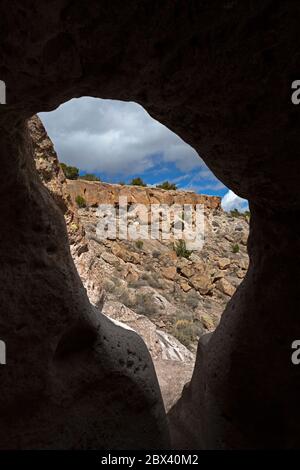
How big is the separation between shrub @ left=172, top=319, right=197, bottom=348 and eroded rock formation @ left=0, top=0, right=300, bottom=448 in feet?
13.8

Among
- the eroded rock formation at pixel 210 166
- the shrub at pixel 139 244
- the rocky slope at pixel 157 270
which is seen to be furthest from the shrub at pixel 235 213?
the eroded rock formation at pixel 210 166

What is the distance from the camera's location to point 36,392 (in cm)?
142

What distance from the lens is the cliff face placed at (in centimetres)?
1238

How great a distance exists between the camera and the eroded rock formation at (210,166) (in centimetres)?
93

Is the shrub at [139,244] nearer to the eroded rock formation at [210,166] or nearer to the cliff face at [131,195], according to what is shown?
the cliff face at [131,195]

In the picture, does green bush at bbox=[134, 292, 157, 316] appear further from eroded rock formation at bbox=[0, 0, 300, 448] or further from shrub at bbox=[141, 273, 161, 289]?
eroded rock formation at bbox=[0, 0, 300, 448]

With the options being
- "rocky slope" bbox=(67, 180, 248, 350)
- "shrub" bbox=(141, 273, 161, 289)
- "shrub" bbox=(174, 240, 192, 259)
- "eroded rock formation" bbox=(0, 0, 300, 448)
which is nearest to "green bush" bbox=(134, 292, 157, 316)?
"rocky slope" bbox=(67, 180, 248, 350)

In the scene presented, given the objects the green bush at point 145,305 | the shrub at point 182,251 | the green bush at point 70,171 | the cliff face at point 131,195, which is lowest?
the green bush at point 145,305

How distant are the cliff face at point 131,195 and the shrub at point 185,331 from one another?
624 centimetres

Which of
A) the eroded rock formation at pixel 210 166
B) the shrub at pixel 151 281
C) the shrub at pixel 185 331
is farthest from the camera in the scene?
the shrub at pixel 151 281

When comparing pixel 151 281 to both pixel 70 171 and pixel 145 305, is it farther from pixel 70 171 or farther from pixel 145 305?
pixel 70 171

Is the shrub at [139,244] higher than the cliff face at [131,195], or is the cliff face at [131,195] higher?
the cliff face at [131,195]
